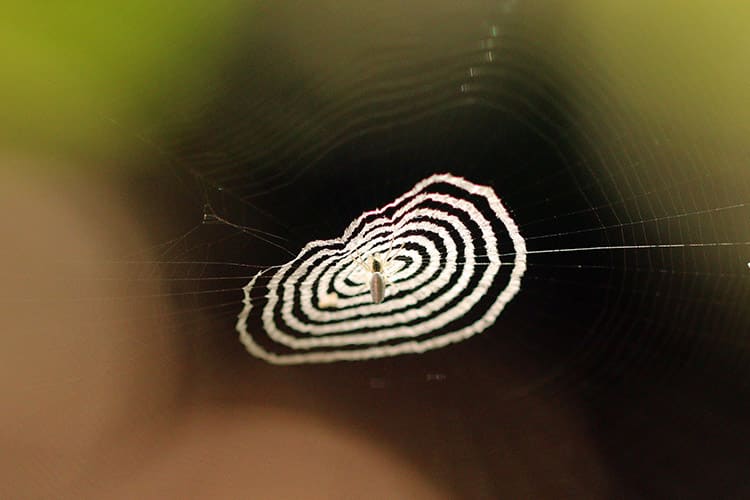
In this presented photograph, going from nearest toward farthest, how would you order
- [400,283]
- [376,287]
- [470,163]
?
1. [470,163]
2. [376,287]
3. [400,283]

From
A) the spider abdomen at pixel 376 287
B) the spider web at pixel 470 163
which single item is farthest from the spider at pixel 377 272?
the spider web at pixel 470 163

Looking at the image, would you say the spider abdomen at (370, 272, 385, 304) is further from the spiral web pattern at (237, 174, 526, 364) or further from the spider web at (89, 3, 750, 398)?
the spider web at (89, 3, 750, 398)

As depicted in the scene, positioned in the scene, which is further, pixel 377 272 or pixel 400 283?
pixel 400 283

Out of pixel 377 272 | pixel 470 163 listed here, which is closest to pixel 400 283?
pixel 377 272

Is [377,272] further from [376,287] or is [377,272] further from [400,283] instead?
[400,283]

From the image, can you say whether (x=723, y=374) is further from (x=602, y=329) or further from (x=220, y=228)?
(x=220, y=228)

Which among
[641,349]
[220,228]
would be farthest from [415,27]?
[641,349]

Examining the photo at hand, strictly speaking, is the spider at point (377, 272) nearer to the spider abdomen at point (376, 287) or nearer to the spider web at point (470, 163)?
the spider abdomen at point (376, 287)
